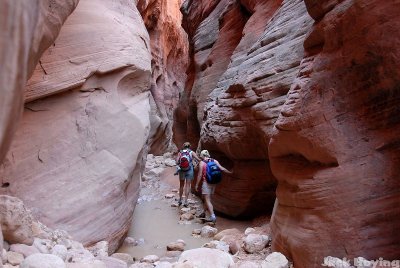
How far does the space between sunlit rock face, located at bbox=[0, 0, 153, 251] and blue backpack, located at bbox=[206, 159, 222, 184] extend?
6.21 feet

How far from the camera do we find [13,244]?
3492 millimetres

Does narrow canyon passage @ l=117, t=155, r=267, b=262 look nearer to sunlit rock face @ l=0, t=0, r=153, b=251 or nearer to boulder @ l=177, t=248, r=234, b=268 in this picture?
sunlit rock face @ l=0, t=0, r=153, b=251

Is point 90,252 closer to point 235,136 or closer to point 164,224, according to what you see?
point 164,224

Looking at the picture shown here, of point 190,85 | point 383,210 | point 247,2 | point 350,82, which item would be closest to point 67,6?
point 350,82

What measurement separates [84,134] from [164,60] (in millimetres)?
20587

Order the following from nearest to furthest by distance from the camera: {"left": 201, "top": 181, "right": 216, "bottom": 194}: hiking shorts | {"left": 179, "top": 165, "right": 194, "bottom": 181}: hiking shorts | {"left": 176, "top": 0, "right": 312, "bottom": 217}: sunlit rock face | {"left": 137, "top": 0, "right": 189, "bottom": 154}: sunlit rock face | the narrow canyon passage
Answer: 1. the narrow canyon passage
2. {"left": 176, "top": 0, "right": 312, "bottom": 217}: sunlit rock face
3. {"left": 201, "top": 181, "right": 216, "bottom": 194}: hiking shorts
4. {"left": 179, "top": 165, "right": 194, "bottom": 181}: hiking shorts
5. {"left": 137, "top": 0, "right": 189, "bottom": 154}: sunlit rock face

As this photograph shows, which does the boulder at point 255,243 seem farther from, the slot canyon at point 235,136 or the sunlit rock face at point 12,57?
the sunlit rock face at point 12,57

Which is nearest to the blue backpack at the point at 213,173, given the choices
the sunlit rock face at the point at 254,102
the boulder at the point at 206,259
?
the sunlit rock face at the point at 254,102

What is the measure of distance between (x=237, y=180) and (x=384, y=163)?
496 centimetres

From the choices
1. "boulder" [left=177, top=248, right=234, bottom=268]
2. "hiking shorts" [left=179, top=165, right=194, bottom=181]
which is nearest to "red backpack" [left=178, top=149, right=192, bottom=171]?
"hiking shorts" [left=179, top=165, right=194, bottom=181]

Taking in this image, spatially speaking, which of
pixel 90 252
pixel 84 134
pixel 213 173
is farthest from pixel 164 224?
pixel 90 252

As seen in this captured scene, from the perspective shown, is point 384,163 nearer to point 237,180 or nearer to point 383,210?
point 383,210

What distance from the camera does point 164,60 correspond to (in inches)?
1006

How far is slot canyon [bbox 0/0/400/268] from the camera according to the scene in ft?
11.4
